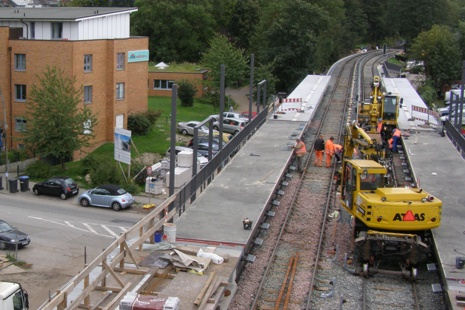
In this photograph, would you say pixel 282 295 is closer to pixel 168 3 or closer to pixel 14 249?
pixel 14 249

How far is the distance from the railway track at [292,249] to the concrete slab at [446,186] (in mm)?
3446

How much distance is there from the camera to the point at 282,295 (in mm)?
17734

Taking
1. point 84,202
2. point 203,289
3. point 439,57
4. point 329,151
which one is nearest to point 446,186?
point 329,151

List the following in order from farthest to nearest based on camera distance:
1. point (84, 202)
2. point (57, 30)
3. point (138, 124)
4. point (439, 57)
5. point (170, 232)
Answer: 1. point (439, 57)
2. point (138, 124)
3. point (57, 30)
4. point (84, 202)
5. point (170, 232)

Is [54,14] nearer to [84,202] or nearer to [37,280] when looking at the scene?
[84,202]

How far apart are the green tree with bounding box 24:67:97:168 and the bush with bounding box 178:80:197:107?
23074mm

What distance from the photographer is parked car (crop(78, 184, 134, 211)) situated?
34156 mm

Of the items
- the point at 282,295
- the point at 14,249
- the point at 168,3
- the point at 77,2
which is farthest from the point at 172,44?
the point at 282,295

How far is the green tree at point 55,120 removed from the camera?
3966 cm

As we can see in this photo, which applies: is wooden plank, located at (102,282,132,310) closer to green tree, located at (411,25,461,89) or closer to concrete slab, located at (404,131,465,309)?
concrete slab, located at (404,131,465,309)

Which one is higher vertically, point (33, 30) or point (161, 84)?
point (33, 30)

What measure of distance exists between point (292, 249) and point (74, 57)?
2557 centimetres

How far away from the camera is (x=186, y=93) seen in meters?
63.8

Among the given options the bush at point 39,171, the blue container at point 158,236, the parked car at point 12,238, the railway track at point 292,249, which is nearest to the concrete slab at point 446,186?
the railway track at point 292,249
